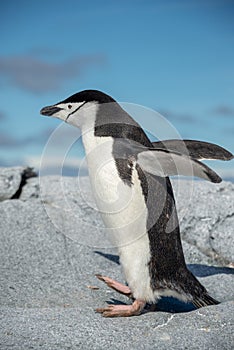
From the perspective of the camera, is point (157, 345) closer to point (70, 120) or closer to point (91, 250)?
point (70, 120)

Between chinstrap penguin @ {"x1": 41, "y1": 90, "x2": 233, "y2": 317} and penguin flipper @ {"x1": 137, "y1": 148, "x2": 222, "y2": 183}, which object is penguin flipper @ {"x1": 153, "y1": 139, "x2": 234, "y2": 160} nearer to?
chinstrap penguin @ {"x1": 41, "y1": 90, "x2": 233, "y2": 317}

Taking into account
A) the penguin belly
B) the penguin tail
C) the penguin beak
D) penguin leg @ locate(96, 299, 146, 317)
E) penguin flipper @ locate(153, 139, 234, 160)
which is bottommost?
penguin leg @ locate(96, 299, 146, 317)

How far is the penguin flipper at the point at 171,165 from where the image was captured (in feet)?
7.29

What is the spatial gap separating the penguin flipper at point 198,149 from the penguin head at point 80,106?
0.36m

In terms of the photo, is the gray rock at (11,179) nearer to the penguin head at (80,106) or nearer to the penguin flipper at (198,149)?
the penguin head at (80,106)

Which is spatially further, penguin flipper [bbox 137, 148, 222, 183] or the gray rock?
the gray rock

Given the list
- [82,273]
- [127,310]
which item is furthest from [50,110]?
[82,273]

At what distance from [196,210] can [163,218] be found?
2.13m

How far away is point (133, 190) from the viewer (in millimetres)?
2521

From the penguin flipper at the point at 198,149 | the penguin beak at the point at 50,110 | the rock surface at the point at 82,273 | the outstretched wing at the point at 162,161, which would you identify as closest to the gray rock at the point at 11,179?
the rock surface at the point at 82,273

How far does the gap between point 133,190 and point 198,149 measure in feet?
1.21

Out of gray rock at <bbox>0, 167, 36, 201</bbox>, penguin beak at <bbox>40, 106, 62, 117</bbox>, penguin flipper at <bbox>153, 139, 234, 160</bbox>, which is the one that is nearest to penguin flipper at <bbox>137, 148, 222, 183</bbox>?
penguin flipper at <bbox>153, 139, 234, 160</bbox>

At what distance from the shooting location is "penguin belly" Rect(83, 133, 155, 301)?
253cm

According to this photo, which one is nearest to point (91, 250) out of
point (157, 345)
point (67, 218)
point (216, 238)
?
point (67, 218)
